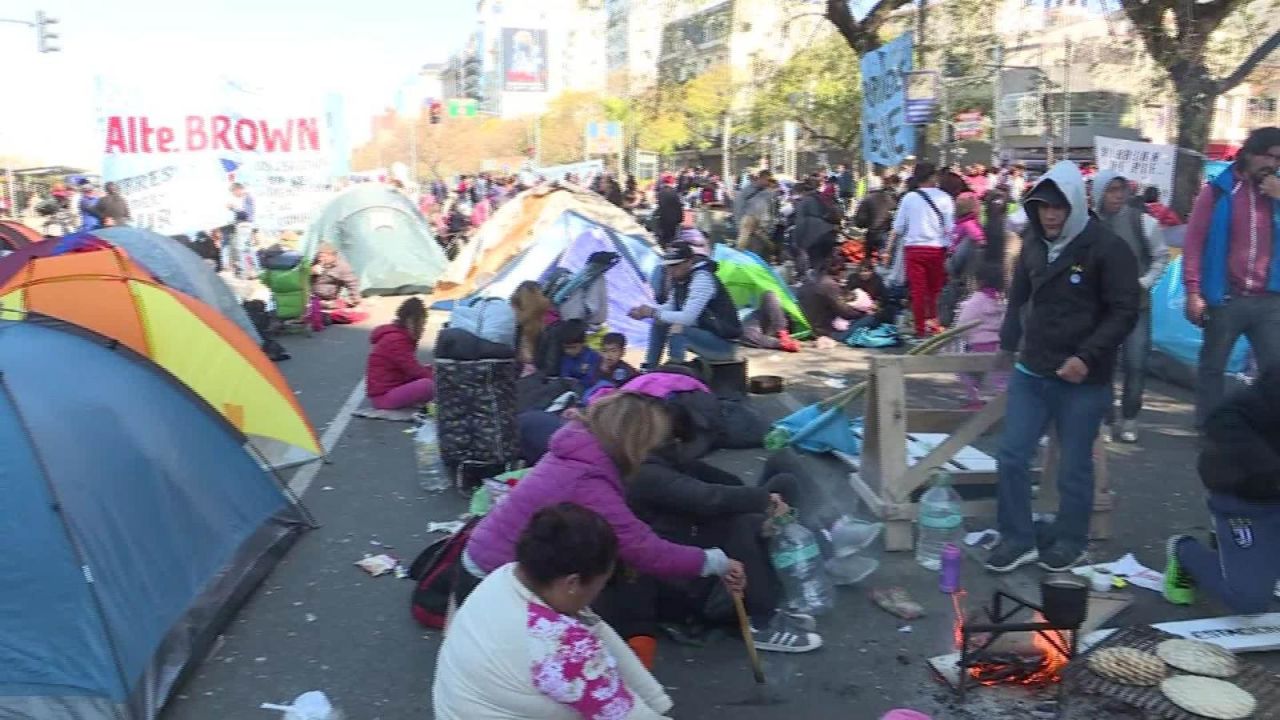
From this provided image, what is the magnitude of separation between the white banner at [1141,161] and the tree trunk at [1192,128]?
1.04m

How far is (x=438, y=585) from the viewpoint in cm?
421

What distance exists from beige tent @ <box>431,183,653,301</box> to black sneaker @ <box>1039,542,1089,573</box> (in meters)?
8.08

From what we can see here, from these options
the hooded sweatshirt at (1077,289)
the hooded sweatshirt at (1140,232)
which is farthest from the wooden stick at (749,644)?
the hooded sweatshirt at (1140,232)

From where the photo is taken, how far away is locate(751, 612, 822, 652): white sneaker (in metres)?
3.99

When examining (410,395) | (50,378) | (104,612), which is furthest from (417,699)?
(410,395)

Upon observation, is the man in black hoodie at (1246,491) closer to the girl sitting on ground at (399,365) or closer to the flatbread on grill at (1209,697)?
the flatbread on grill at (1209,697)

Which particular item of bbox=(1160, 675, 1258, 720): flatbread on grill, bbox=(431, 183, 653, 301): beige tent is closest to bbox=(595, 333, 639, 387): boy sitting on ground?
bbox=(1160, 675, 1258, 720): flatbread on grill

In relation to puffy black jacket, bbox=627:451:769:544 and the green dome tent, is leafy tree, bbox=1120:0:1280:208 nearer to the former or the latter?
puffy black jacket, bbox=627:451:769:544

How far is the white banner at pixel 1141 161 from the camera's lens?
9.05 metres

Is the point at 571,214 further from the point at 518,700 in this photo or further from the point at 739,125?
the point at 739,125

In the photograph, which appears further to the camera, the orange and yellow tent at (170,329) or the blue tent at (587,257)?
the blue tent at (587,257)

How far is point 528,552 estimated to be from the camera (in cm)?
254

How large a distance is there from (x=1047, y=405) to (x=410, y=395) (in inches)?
189

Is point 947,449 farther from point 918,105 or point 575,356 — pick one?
point 918,105
